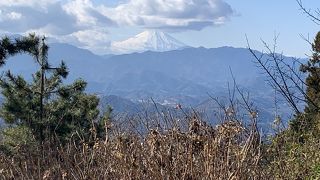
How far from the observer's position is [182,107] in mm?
4051

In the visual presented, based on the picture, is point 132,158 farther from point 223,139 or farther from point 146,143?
point 223,139

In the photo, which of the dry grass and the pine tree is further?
the pine tree

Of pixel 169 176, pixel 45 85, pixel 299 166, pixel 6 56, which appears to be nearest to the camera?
pixel 169 176

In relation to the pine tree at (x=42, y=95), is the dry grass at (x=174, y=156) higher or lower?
higher

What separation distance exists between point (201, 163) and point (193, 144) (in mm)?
193

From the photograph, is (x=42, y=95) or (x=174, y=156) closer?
(x=174, y=156)

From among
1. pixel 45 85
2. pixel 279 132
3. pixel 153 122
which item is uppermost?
pixel 153 122

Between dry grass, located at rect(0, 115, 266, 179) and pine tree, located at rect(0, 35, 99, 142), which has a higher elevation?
dry grass, located at rect(0, 115, 266, 179)

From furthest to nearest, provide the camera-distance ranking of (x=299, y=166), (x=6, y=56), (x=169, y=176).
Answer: (x=6, y=56), (x=299, y=166), (x=169, y=176)

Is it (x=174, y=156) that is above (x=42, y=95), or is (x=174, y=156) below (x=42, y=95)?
above

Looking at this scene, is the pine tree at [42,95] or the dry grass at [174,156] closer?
the dry grass at [174,156]

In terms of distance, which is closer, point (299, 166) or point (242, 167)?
point (242, 167)

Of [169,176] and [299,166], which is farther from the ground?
[169,176]

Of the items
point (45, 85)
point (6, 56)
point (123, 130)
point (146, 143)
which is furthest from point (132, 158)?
point (45, 85)
